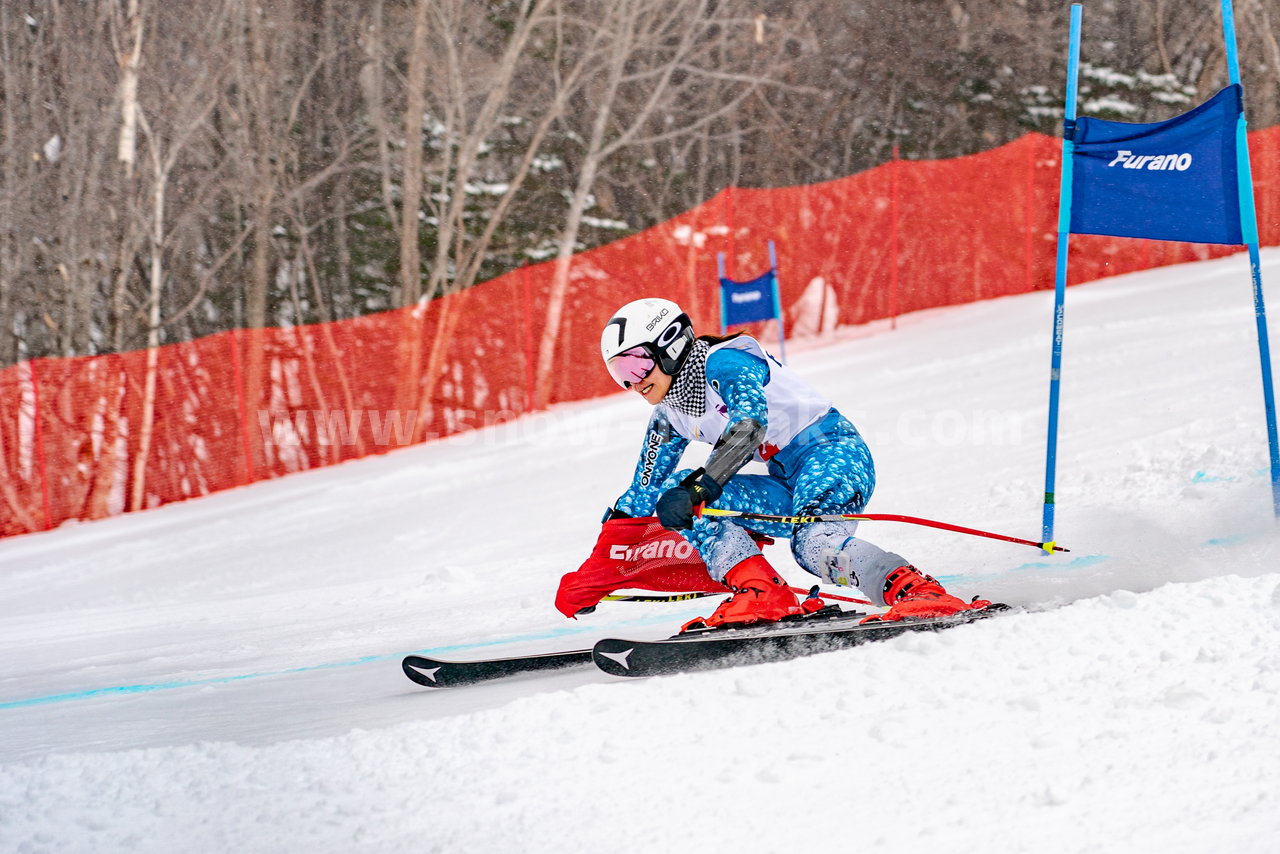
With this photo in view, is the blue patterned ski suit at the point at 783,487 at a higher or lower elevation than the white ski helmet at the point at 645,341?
lower

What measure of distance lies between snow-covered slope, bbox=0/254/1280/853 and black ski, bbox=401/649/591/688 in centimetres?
8

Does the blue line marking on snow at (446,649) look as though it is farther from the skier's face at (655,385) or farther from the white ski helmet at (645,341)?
the white ski helmet at (645,341)

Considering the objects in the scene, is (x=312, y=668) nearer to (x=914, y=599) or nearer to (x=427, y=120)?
(x=914, y=599)

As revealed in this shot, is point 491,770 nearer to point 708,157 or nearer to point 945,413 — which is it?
point 945,413

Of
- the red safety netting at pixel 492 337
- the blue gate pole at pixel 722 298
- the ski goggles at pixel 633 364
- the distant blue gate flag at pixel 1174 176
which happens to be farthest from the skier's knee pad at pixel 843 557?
the red safety netting at pixel 492 337

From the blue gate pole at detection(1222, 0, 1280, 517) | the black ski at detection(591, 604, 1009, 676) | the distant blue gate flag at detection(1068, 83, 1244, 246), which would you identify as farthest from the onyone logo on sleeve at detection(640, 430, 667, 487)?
the blue gate pole at detection(1222, 0, 1280, 517)

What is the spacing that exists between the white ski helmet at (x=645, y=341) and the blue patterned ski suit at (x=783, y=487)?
0.45 ft

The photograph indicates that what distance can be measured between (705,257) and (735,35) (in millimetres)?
9572

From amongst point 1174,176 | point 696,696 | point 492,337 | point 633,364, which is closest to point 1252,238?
point 1174,176

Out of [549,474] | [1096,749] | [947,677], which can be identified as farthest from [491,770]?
[549,474]

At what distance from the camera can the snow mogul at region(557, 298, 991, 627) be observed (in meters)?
3.87

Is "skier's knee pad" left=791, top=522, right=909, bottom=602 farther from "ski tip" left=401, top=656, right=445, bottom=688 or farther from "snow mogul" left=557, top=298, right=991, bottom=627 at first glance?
"ski tip" left=401, top=656, right=445, bottom=688

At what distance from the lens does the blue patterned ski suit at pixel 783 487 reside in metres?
3.94

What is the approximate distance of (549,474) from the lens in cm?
1023
